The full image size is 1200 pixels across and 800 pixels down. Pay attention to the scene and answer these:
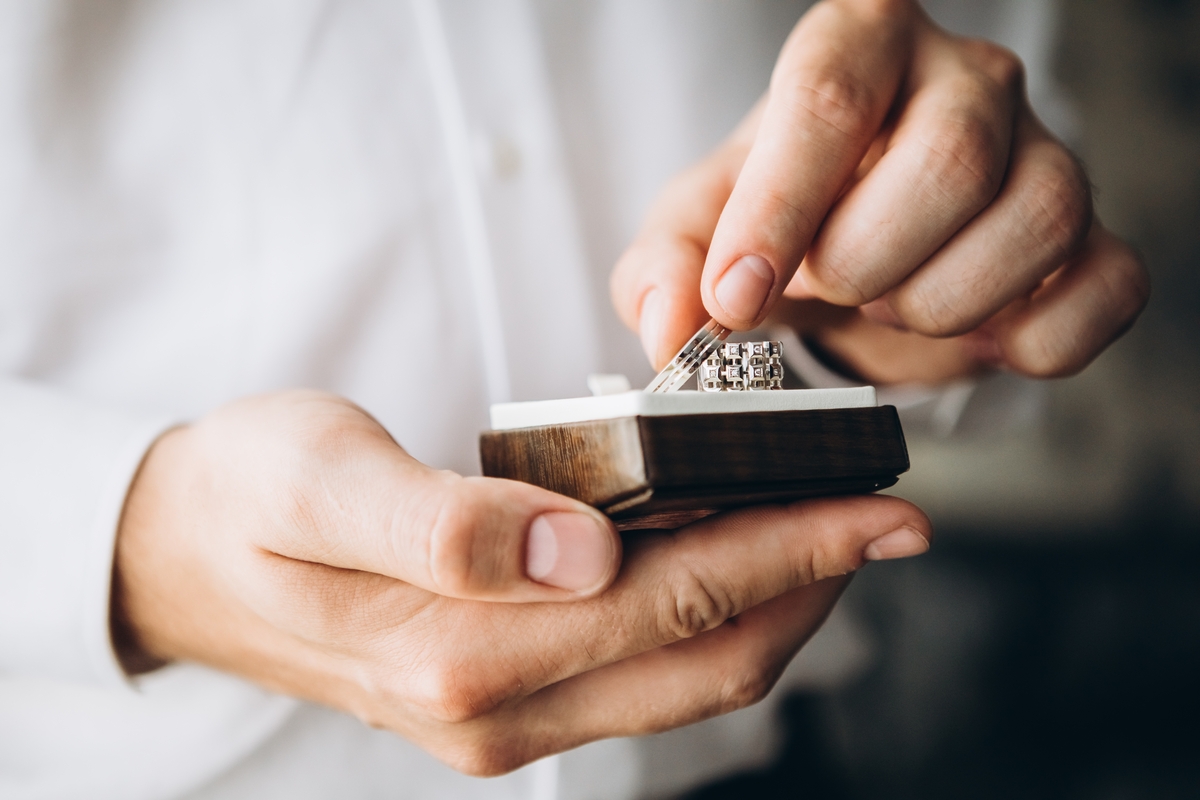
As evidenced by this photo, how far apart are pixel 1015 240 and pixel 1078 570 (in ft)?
6.55

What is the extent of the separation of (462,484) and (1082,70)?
2.94m

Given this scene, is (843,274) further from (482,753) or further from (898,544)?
(482,753)

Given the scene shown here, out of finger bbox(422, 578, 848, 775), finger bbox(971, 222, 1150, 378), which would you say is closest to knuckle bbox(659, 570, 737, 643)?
finger bbox(422, 578, 848, 775)

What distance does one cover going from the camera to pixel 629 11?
1387 millimetres

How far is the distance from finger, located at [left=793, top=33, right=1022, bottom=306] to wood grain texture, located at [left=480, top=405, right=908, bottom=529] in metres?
0.18

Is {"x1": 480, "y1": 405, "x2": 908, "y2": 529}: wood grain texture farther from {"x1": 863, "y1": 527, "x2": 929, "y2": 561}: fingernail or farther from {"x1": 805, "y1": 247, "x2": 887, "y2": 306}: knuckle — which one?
{"x1": 805, "y1": 247, "x2": 887, "y2": 306}: knuckle

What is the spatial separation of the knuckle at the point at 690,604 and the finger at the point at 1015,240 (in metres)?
0.42

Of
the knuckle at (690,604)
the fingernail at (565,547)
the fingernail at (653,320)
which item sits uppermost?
the fingernail at (653,320)

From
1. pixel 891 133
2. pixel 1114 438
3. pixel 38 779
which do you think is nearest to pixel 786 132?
pixel 891 133

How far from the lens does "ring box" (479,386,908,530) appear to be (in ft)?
1.84

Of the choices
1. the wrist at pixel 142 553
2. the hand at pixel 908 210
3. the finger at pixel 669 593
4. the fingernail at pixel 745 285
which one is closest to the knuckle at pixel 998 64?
the hand at pixel 908 210

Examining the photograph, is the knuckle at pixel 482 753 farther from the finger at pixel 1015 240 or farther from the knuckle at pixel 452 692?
the finger at pixel 1015 240

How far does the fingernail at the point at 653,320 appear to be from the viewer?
877 mm

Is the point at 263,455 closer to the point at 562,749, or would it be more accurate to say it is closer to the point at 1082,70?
the point at 562,749
